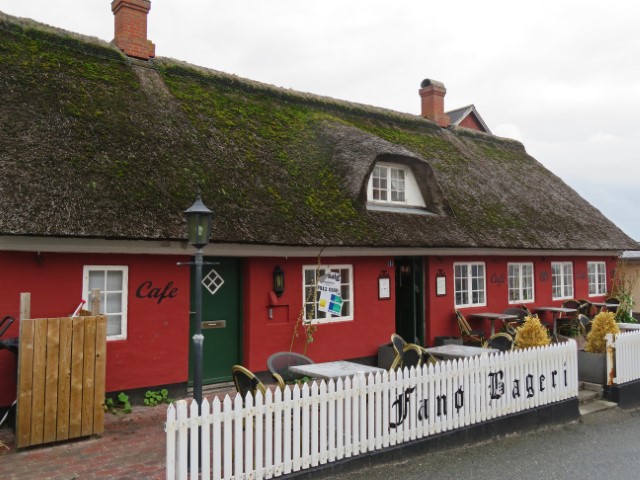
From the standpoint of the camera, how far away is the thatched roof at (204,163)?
650 centimetres

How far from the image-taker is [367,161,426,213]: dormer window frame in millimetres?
10297

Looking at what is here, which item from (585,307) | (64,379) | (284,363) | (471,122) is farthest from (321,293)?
(471,122)

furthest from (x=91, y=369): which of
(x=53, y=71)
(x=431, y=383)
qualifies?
(x=53, y=71)

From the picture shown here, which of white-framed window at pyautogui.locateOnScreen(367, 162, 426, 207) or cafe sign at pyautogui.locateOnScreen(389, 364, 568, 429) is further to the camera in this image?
white-framed window at pyautogui.locateOnScreen(367, 162, 426, 207)

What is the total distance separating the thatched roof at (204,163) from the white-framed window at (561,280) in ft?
3.32

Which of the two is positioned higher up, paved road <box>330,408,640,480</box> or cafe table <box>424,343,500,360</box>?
cafe table <box>424,343,500,360</box>

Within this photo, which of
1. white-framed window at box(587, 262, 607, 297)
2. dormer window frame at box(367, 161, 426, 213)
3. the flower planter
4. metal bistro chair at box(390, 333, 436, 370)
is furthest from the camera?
white-framed window at box(587, 262, 607, 297)

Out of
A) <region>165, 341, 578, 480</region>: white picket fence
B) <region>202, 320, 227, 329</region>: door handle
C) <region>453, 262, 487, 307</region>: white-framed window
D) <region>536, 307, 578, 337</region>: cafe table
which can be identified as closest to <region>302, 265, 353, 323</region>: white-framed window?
<region>202, 320, 227, 329</region>: door handle

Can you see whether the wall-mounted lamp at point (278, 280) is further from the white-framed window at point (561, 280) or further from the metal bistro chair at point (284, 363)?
the white-framed window at point (561, 280)

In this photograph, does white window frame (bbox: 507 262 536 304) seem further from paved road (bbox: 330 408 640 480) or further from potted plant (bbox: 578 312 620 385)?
paved road (bbox: 330 408 640 480)

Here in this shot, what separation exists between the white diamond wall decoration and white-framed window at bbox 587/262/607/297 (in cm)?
1162

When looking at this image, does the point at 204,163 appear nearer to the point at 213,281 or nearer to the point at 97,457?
the point at 213,281

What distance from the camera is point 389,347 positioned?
9617 mm

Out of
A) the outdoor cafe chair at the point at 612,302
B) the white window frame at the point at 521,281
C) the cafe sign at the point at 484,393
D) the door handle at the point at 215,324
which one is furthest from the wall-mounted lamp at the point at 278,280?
the outdoor cafe chair at the point at 612,302
